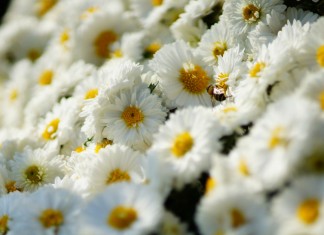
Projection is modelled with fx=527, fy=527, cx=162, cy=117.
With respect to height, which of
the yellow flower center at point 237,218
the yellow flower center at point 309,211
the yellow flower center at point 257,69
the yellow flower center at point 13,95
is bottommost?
the yellow flower center at point 309,211

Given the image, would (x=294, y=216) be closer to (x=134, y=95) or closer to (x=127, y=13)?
(x=134, y=95)

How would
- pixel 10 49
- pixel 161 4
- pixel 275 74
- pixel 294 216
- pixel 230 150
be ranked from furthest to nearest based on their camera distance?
1. pixel 10 49
2. pixel 161 4
3. pixel 275 74
4. pixel 230 150
5. pixel 294 216

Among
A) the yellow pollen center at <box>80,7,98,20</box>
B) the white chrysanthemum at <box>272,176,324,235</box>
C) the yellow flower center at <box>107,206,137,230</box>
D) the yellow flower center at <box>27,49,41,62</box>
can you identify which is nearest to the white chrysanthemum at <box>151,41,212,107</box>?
the yellow flower center at <box>107,206,137,230</box>

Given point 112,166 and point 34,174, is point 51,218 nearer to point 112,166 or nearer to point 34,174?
point 112,166

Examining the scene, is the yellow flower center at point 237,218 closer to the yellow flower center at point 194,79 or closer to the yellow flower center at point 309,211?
the yellow flower center at point 309,211

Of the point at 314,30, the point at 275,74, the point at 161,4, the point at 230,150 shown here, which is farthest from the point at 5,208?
the point at 161,4

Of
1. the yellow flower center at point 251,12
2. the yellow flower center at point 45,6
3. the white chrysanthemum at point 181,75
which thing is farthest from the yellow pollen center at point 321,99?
the yellow flower center at point 45,6

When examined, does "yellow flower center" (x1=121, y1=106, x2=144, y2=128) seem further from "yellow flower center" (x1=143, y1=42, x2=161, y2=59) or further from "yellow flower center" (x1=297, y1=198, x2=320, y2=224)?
"yellow flower center" (x1=297, y1=198, x2=320, y2=224)
